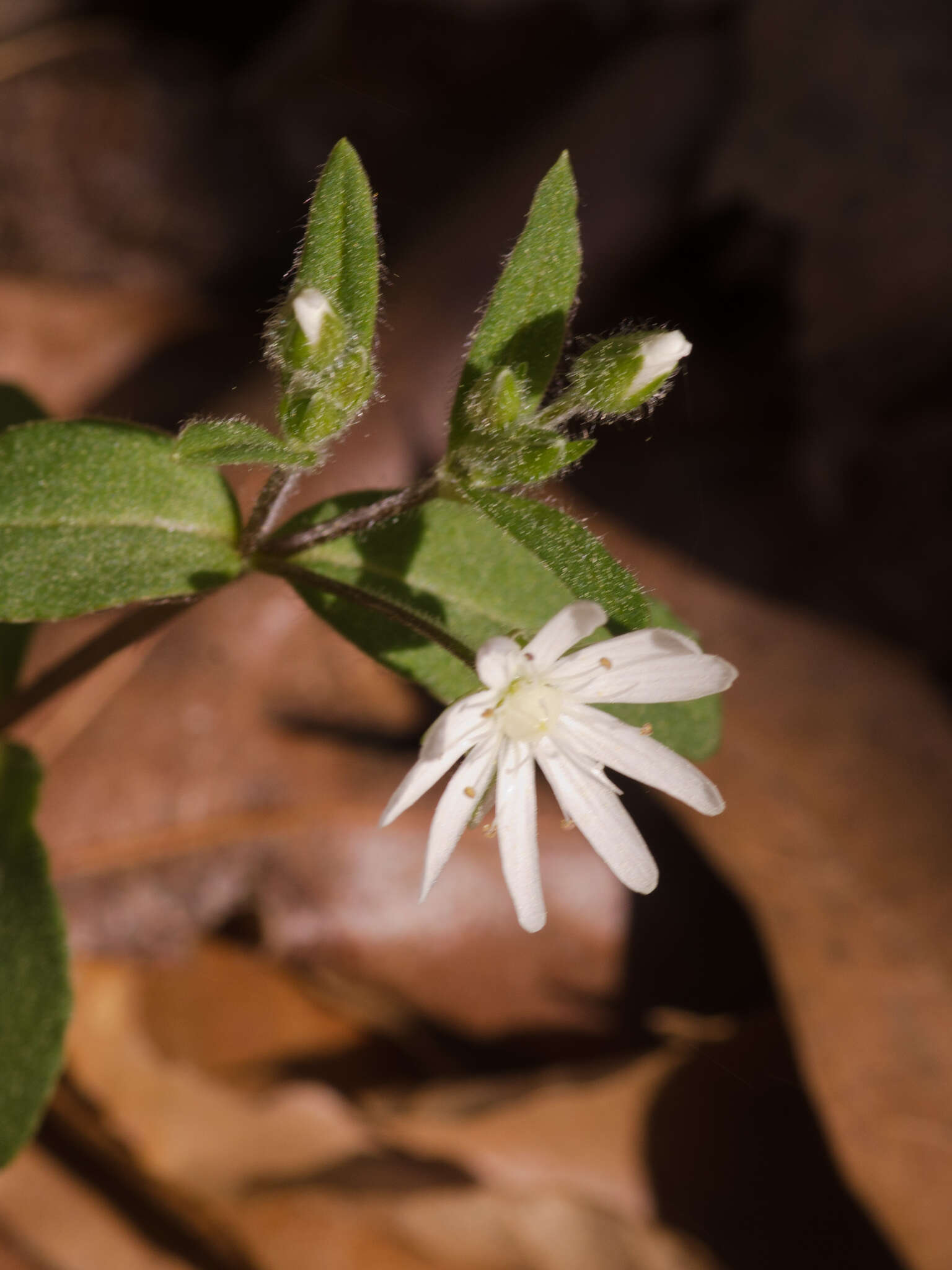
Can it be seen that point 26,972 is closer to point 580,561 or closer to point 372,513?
point 372,513

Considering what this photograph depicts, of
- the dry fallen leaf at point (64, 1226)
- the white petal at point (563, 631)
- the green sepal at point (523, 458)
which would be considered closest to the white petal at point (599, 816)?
the white petal at point (563, 631)

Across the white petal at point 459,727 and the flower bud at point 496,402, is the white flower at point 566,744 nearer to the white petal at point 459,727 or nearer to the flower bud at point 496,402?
the white petal at point 459,727

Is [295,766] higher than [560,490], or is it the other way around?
[560,490]

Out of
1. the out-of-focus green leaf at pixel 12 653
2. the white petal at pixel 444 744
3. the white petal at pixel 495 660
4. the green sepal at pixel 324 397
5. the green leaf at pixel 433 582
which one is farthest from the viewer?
the out-of-focus green leaf at pixel 12 653

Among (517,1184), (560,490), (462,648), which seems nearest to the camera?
(462,648)

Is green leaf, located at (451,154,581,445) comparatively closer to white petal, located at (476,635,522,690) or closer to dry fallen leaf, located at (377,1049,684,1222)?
white petal, located at (476,635,522,690)

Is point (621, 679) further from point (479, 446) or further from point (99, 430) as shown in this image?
point (99, 430)

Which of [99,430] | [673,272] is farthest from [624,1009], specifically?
[673,272]

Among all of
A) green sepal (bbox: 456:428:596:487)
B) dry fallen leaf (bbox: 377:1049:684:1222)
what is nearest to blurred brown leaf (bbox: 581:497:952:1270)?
dry fallen leaf (bbox: 377:1049:684:1222)
